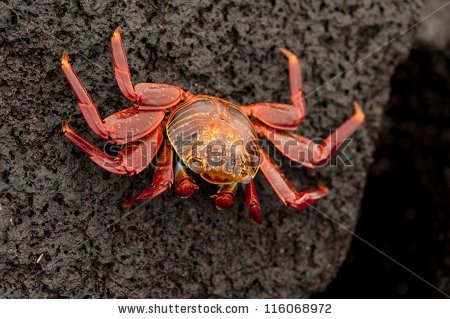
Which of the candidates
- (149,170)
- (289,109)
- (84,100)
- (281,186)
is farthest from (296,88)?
(84,100)

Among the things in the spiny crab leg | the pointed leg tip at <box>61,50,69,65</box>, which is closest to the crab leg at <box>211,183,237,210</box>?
the spiny crab leg

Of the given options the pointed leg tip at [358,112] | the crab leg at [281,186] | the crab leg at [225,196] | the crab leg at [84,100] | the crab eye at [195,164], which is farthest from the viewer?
the pointed leg tip at [358,112]

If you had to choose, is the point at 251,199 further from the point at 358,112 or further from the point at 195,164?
the point at 358,112

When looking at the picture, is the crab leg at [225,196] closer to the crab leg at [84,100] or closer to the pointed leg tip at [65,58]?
the crab leg at [84,100]

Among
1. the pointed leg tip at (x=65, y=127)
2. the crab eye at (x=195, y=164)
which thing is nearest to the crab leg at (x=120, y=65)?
the pointed leg tip at (x=65, y=127)

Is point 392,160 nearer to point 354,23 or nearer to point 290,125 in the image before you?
point 354,23

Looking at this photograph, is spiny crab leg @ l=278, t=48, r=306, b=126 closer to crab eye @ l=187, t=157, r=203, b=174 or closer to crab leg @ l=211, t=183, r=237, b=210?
crab leg @ l=211, t=183, r=237, b=210
